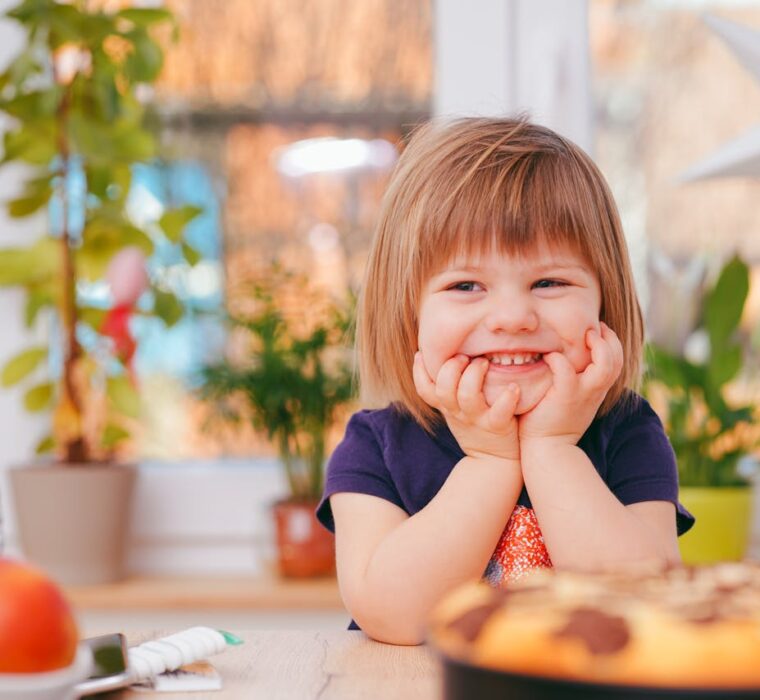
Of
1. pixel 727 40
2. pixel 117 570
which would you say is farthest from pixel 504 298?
pixel 117 570

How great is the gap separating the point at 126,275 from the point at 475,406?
3.36 feet

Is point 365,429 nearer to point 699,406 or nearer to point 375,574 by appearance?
point 375,574

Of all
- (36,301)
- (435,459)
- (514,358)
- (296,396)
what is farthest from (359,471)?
(36,301)

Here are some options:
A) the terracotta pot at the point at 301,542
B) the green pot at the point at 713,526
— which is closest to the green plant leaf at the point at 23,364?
the terracotta pot at the point at 301,542

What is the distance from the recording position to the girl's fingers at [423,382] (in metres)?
0.92

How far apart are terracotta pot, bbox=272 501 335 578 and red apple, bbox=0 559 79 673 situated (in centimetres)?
125

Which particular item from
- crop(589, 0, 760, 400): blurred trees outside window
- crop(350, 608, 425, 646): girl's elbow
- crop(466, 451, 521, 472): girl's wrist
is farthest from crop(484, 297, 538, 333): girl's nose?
crop(589, 0, 760, 400): blurred trees outside window

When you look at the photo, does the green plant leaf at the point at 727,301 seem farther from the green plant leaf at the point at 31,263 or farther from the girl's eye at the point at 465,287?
the green plant leaf at the point at 31,263

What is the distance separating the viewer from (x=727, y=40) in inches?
57.3

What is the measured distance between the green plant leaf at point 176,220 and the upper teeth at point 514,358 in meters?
1.09

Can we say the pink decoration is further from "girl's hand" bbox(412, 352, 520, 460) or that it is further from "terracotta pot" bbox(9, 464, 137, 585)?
"girl's hand" bbox(412, 352, 520, 460)

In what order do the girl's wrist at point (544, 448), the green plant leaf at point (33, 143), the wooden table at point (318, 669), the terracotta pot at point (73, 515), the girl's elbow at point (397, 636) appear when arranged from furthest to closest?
the green plant leaf at point (33, 143) < the terracotta pot at point (73, 515) < the girl's wrist at point (544, 448) < the girl's elbow at point (397, 636) < the wooden table at point (318, 669)

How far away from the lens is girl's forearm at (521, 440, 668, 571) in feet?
2.77

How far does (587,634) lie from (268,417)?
1417 mm
